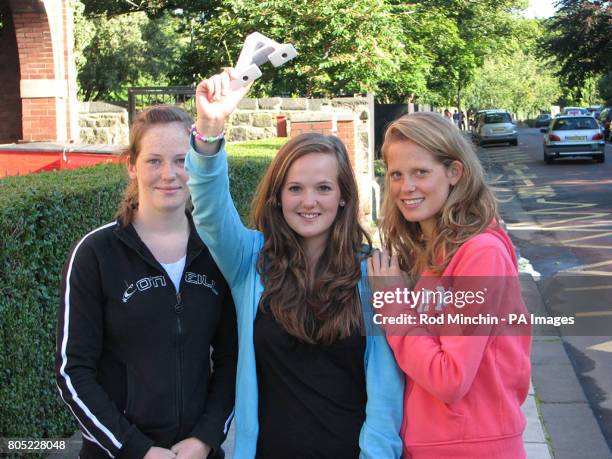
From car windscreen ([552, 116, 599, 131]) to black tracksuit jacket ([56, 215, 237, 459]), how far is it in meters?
27.0

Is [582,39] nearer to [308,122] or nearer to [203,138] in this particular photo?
[308,122]

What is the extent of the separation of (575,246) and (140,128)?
33.8 feet

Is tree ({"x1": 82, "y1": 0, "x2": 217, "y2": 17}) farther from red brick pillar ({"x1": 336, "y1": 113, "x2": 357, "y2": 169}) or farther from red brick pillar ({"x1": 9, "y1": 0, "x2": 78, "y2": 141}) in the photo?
red brick pillar ({"x1": 336, "y1": 113, "x2": 357, "y2": 169})

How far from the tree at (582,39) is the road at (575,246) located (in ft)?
36.8

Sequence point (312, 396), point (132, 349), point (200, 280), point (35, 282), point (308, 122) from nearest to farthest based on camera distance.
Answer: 1. point (312, 396)
2. point (132, 349)
3. point (200, 280)
4. point (35, 282)
5. point (308, 122)

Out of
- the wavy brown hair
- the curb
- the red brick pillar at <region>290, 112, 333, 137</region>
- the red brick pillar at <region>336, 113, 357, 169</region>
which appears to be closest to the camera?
the wavy brown hair

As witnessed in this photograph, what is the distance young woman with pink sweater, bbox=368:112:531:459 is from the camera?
214 centimetres

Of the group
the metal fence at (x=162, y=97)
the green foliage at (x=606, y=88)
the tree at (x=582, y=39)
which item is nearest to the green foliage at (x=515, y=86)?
the green foliage at (x=606, y=88)

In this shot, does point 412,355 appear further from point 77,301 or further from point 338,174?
point 77,301

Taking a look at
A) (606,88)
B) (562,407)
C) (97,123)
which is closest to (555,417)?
(562,407)

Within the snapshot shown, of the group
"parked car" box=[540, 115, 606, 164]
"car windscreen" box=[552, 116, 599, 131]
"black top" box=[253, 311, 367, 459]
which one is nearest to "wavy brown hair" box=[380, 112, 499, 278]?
"black top" box=[253, 311, 367, 459]

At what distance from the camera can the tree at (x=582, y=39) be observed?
34.3m

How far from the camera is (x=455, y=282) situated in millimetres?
2205

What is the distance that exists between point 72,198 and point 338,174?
214 cm
